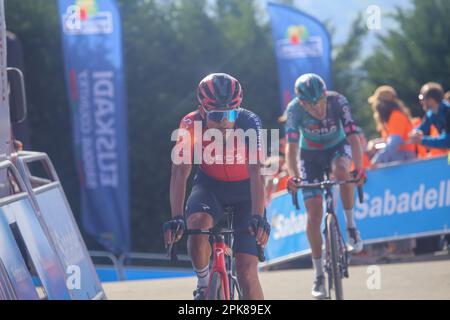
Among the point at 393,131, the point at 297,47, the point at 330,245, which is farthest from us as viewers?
the point at 297,47

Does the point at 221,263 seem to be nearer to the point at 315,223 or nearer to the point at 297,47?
the point at 315,223

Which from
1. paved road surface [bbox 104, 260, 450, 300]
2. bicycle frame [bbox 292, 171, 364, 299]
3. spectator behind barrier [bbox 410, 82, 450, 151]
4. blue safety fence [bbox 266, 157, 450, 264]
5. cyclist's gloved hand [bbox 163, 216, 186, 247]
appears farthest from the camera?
blue safety fence [bbox 266, 157, 450, 264]

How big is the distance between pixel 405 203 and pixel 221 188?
6267mm

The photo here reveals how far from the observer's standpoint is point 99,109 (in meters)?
16.7

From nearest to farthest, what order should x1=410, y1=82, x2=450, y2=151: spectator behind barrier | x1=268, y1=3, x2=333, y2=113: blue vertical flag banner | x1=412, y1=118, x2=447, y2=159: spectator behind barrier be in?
1. x1=410, y1=82, x2=450, y2=151: spectator behind barrier
2. x1=412, y1=118, x2=447, y2=159: spectator behind barrier
3. x1=268, y1=3, x2=333, y2=113: blue vertical flag banner

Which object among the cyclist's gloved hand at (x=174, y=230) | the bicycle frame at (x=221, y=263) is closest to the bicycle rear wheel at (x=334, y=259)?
the bicycle frame at (x=221, y=263)

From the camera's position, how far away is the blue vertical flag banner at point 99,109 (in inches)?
642

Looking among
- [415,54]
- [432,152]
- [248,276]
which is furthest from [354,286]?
[415,54]

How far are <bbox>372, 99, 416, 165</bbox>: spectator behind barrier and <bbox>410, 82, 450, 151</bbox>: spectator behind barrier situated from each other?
24 cm

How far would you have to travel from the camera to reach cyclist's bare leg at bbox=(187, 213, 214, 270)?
19.4 feet

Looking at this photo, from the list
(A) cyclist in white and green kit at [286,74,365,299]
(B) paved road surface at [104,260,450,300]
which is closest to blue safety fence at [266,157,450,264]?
(B) paved road surface at [104,260,450,300]

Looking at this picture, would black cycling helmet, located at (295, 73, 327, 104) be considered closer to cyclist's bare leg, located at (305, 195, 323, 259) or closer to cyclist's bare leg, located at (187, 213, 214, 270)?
cyclist's bare leg, located at (305, 195, 323, 259)

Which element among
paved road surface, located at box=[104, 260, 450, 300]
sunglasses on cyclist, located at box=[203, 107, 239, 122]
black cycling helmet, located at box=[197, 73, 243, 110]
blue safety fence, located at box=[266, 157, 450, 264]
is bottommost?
paved road surface, located at box=[104, 260, 450, 300]
